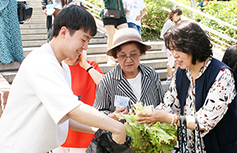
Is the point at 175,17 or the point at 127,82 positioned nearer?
the point at 127,82

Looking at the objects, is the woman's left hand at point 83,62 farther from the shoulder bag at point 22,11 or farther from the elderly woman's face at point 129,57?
the shoulder bag at point 22,11

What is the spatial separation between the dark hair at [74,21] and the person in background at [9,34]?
11.9 ft

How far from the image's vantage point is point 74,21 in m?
2.00

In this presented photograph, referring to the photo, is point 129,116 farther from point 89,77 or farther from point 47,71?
point 89,77

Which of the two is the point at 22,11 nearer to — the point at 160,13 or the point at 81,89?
the point at 81,89

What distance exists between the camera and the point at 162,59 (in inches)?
316

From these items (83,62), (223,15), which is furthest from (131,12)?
(223,15)

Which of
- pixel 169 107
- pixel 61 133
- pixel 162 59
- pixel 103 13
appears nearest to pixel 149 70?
pixel 169 107

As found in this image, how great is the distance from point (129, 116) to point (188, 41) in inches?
35.0

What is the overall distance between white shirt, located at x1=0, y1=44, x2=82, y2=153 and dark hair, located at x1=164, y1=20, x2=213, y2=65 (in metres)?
1.20

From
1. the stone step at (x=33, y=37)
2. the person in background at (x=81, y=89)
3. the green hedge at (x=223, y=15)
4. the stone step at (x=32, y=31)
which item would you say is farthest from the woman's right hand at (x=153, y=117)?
the stone step at (x=32, y=31)

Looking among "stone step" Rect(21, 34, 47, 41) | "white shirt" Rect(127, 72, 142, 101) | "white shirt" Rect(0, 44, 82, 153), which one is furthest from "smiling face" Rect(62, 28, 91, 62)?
"stone step" Rect(21, 34, 47, 41)

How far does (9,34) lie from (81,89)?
113 inches

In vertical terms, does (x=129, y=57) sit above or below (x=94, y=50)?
above
